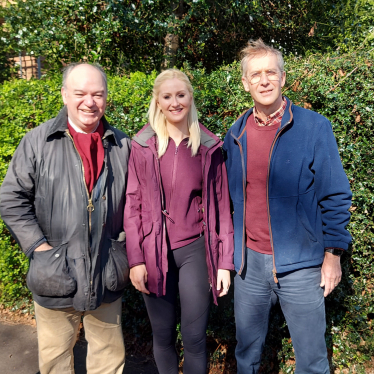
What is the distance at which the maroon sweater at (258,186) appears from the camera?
2254 millimetres

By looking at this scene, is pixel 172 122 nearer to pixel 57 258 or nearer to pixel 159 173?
pixel 159 173

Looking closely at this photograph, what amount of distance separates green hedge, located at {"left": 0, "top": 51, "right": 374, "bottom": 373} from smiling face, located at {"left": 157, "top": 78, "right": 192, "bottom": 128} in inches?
29.1

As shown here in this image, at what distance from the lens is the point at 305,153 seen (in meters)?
2.15

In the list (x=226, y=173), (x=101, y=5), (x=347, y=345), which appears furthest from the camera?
(x=101, y=5)

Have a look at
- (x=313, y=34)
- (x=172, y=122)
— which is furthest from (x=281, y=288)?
(x=313, y=34)

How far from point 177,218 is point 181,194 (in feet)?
0.52

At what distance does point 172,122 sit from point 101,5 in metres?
4.24

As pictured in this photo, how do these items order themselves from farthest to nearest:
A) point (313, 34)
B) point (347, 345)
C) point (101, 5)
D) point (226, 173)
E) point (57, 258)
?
point (313, 34)
point (101, 5)
point (347, 345)
point (226, 173)
point (57, 258)

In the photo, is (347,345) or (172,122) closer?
(172,122)

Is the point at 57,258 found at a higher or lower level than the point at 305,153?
lower

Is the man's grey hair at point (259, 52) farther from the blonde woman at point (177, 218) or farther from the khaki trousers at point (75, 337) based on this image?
the khaki trousers at point (75, 337)

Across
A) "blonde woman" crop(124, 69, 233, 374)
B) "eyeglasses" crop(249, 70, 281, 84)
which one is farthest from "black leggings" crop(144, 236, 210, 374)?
"eyeglasses" crop(249, 70, 281, 84)

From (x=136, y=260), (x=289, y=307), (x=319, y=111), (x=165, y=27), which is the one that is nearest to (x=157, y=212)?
(x=136, y=260)

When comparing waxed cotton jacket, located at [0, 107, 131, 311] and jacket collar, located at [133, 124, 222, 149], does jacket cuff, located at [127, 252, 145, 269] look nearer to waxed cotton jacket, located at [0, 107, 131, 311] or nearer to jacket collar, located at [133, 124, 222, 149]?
waxed cotton jacket, located at [0, 107, 131, 311]
